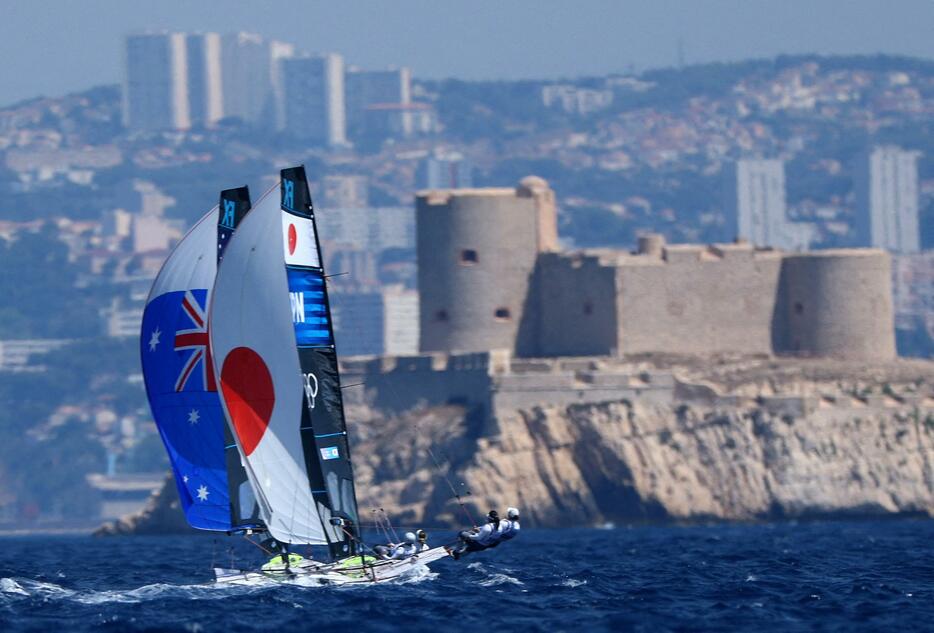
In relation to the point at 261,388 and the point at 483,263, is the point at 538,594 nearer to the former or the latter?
the point at 261,388

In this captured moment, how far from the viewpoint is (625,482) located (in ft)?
221

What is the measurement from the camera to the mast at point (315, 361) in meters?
38.2

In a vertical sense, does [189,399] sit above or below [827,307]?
below

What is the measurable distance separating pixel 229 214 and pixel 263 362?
2496 millimetres

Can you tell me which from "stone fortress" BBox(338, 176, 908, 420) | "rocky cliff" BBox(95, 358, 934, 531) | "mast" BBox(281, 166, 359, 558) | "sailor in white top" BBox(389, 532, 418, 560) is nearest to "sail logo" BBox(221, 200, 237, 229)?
"mast" BBox(281, 166, 359, 558)

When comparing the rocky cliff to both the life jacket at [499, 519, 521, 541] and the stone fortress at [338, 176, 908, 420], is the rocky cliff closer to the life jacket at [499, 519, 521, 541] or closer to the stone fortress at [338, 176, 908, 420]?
the stone fortress at [338, 176, 908, 420]

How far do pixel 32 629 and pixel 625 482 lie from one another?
33208mm

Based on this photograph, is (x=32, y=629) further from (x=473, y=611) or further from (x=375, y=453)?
(x=375, y=453)

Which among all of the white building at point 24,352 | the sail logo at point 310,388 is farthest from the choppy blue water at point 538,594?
the white building at point 24,352

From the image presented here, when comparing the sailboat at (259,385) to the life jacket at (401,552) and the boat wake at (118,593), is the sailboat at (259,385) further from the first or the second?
the boat wake at (118,593)

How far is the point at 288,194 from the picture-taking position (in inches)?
1499

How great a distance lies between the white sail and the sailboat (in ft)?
0.04

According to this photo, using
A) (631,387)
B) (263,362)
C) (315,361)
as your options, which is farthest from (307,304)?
(631,387)

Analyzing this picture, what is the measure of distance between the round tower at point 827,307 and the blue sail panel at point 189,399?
3739 centimetres
